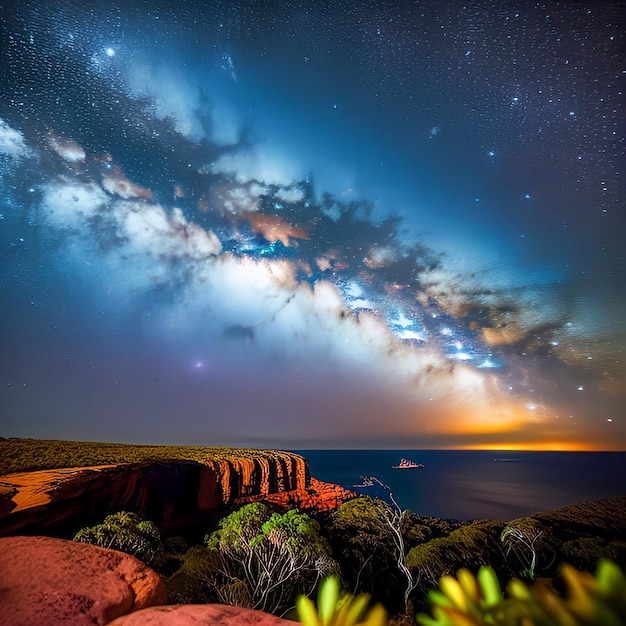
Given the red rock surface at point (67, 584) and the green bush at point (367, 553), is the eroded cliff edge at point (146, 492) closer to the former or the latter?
the red rock surface at point (67, 584)

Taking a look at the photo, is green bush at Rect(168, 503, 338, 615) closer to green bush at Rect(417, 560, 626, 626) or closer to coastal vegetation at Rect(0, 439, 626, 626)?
coastal vegetation at Rect(0, 439, 626, 626)

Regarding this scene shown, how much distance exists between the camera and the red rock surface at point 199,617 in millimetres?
2611

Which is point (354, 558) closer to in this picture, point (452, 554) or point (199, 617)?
point (452, 554)

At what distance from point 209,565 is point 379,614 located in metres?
12.7

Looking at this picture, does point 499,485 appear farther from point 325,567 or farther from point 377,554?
point 325,567

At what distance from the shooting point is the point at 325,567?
35.5ft

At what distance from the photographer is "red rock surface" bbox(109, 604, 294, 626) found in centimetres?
261

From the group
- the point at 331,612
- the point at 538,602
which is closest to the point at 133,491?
the point at 331,612

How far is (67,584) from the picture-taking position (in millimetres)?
3785

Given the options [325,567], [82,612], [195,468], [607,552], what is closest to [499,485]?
[607,552]

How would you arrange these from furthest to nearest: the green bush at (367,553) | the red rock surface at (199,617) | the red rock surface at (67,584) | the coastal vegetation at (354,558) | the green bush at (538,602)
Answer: the green bush at (367,553), the red rock surface at (67,584), the red rock surface at (199,617), the coastal vegetation at (354,558), the green bush at (538,602)

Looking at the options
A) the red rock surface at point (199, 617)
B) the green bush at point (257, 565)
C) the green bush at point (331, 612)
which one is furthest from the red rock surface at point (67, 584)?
the green bush at point (257, 565)

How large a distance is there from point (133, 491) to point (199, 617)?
19944 mm

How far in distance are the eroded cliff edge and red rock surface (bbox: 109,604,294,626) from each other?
11880mm
